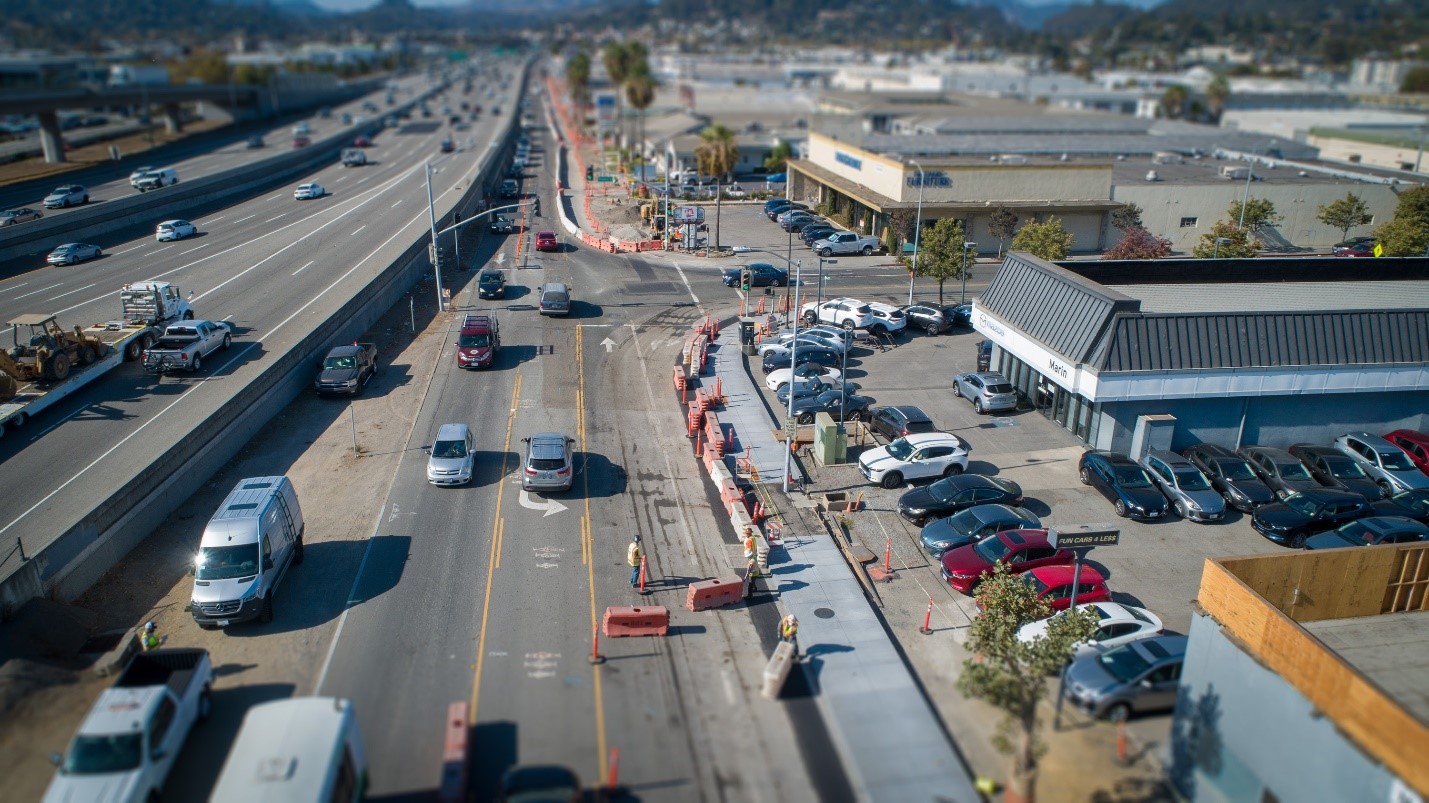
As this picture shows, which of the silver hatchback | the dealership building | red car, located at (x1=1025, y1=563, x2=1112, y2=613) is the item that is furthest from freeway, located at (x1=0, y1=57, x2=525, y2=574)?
the dealership building

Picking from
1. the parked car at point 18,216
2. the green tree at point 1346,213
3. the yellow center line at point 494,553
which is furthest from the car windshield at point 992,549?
the parked car at point 18,216

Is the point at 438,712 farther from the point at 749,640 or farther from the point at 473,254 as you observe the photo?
the point at 473,254

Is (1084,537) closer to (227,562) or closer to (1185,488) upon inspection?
(1185,488)

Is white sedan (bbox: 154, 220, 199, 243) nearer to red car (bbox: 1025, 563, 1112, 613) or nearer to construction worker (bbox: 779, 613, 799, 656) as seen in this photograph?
construction worker (bbox: 779, 613, 799, 656)

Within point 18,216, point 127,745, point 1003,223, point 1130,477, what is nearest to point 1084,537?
point 1130,477

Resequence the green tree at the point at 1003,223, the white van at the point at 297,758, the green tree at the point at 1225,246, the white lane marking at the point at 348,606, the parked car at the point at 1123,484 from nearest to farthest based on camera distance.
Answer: the white van at the point at 297,758, the white lane marking at the point at 348,606, the parked car at the point at 1123,484, the green tree at the point at 1225,246, the green tree at the point at 1003,223

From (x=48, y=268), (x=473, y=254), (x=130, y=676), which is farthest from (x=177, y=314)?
(x=130, y=676)

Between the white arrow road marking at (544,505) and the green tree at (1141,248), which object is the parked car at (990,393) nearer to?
the white arrow road marking at (544,505)
